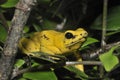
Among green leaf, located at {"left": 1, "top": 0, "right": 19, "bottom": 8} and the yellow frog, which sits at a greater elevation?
green leaf, located at {"left": 1, "top": 0, "right": 19, "bottom": 8}

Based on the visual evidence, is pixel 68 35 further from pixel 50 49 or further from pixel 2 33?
pixel 2 33

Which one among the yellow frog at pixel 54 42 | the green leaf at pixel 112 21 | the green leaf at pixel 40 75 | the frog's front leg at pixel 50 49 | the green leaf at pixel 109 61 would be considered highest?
the green leaf at pixel 112 21

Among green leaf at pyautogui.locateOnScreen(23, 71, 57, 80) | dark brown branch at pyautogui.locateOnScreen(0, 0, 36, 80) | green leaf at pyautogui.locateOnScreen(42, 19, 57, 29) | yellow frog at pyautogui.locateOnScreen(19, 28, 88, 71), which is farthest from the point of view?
green leaf at pyautogui.locateOnScreen(42, 19, 57, 29)

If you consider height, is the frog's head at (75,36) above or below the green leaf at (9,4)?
below

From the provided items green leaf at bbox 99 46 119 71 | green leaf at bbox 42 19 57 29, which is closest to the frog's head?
green leaf at bbox 42 19 57 29

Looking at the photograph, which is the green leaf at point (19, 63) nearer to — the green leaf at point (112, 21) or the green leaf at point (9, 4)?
the green leaf at point (9, 4)

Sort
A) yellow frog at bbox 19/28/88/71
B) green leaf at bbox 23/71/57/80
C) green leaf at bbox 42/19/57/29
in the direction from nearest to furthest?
green leaf at bbox 23/71/57/80 → yellow frog at bbox 19/28/88/71 → green leaf at bbox 42/19/57/29

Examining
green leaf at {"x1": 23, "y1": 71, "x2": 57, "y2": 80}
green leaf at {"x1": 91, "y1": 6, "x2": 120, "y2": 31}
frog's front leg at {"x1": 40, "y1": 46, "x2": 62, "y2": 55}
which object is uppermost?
green leaf at {"x1": 91, "y1": 6, "x2": 120, "y2": 31}

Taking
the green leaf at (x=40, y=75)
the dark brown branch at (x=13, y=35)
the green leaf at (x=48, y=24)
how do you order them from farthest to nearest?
1. the green leaf at (x=48, y=24)
2. the green leaf at (x=40, y=75)
3. the dark brown branch at (x=13, y=35)

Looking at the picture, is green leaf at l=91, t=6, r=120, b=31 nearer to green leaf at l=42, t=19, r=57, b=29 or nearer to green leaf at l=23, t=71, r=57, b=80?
green leaf at l=42, t=19, r=57, b=29

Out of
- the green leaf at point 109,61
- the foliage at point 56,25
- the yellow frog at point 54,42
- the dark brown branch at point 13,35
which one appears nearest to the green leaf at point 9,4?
the foliage at point 56,25
